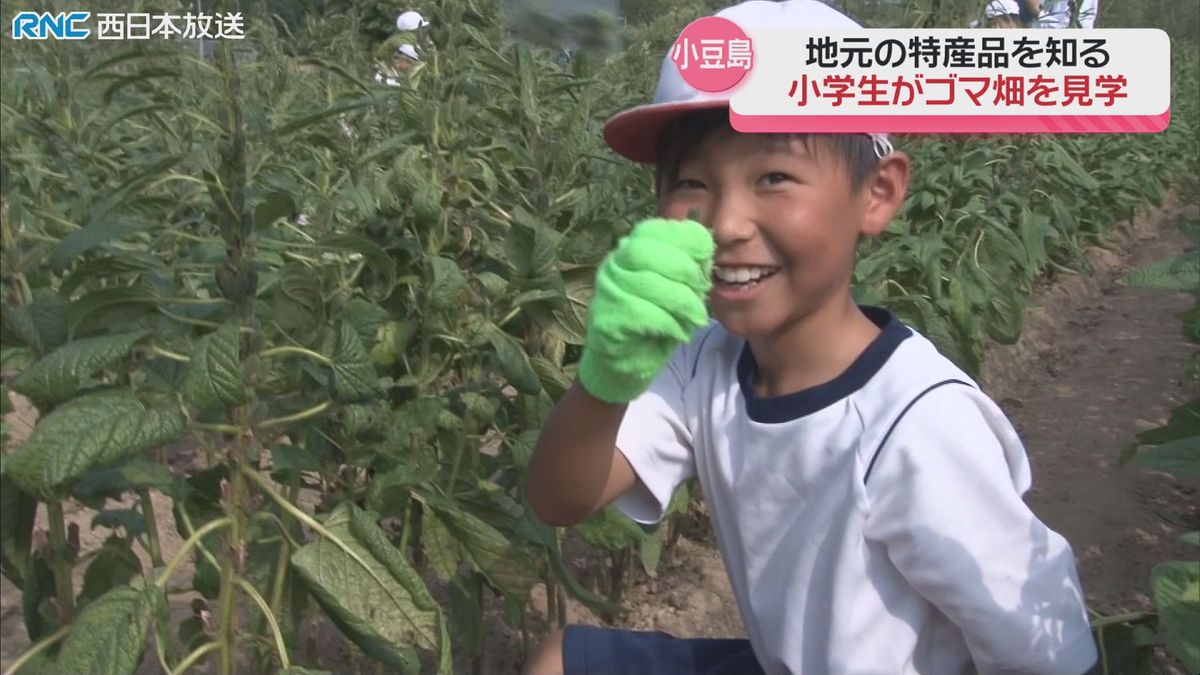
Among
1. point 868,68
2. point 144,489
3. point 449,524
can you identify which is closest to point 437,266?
point 449,524

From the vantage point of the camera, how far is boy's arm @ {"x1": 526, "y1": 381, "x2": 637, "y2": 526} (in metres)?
1.27

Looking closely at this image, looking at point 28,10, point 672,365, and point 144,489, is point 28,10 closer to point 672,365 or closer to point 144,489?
point 144,489

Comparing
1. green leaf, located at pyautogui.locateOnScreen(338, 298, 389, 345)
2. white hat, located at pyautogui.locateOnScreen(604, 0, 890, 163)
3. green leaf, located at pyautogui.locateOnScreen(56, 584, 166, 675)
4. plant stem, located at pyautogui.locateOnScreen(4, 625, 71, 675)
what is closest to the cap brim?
white hat, located at pyautogui.locateOnScreen(604, 0, 890, 163)

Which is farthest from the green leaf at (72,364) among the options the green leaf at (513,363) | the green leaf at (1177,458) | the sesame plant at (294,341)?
the green leaf at (1177,458)

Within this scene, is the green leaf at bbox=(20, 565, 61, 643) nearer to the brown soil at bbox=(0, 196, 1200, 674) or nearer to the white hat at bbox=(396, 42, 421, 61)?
the brown soil at bbox=(0, 196, 1200, 674)

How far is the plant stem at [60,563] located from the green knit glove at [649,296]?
30.3 inches

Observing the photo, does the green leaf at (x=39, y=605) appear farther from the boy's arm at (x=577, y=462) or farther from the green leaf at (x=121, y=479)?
the boy's arm at (x=577, y=462)

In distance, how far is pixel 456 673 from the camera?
233cm

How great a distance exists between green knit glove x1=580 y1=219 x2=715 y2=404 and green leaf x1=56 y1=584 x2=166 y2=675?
55cm

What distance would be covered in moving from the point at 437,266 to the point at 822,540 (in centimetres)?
66

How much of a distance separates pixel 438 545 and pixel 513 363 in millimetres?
267
